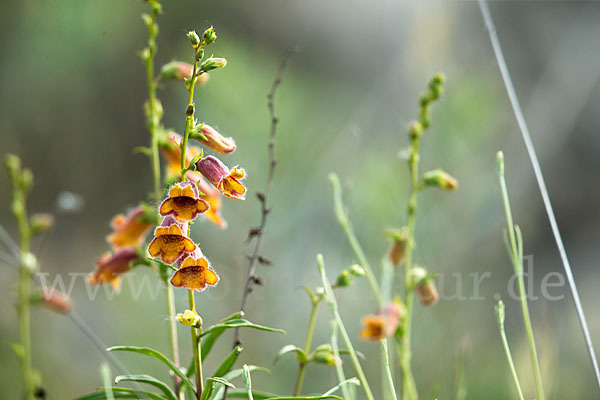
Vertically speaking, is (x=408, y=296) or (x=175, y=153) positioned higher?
(x=175, y=153)

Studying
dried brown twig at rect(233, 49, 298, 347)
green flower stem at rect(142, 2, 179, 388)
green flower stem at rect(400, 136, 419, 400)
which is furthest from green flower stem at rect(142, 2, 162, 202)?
green flower stem at rect(400, 136, 419, 400)

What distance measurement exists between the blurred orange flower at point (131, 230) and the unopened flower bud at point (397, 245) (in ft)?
1.10

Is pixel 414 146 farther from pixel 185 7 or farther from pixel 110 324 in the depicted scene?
pixel 185 7

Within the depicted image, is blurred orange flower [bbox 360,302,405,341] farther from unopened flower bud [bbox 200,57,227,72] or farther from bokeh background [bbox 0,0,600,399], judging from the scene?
bokeh background [bbox 0,0,600,399]

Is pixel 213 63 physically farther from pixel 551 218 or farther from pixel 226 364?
pixel 551 218

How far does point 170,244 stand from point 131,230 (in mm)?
248

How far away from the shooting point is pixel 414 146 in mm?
875

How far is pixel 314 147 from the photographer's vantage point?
2.15 m

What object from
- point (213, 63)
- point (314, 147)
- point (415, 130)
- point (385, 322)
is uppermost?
point (314, 147)

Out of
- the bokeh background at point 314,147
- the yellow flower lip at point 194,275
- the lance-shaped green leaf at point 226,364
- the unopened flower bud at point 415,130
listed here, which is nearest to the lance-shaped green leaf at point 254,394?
the lance-shaped green leaf at point 226,364

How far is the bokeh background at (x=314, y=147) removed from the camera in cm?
186

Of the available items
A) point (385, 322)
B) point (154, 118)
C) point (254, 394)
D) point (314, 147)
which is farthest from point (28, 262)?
point (314, 147)

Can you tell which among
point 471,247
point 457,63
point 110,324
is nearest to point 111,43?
point 110,324

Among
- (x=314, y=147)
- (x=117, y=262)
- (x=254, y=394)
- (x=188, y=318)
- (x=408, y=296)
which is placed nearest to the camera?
(x=188, y=318)
